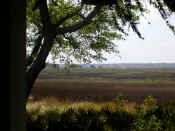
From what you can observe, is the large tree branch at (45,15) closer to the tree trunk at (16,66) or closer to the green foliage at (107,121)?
the green foliage at (107,121)

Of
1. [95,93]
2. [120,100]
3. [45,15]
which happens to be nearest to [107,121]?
[120,100]

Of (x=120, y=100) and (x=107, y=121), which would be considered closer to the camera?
(x=107, y=121)

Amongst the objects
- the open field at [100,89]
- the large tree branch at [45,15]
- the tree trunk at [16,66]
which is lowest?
the open field at [100,89]

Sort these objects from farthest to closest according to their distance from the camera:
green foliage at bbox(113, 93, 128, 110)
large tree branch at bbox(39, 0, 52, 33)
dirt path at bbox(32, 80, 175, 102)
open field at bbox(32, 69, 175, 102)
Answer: open field at bbox(32, 69, 175, 102), dirt path at bbox(32, 80, 175, 102), large tree branch at bbox(39, 0, 52, 33), green foliage at bbox(113, 93, 128, 110)

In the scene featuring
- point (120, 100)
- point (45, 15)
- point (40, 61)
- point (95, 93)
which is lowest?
point (95, 93)

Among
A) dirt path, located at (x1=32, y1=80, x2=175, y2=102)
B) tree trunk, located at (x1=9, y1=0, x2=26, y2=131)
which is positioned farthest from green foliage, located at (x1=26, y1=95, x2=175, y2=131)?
dirt path, located at (x1=32, y1=80, x2=175, y2=102)

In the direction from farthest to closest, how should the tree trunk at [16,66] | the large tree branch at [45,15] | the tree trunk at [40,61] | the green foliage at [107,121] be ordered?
the tree trunk at [40,61]
the large tree branch at [45,15]
the green foliage at [107,121]
the tree trunk at [16,66]

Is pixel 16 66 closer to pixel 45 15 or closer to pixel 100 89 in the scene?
pixel 45 15

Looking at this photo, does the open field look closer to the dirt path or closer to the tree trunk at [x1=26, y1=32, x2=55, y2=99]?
the dirt path

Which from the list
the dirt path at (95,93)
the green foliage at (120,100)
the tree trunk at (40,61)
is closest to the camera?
the green foliage at (120,100)

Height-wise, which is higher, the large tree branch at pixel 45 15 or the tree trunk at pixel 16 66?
the large tree branch at pixel 45 15

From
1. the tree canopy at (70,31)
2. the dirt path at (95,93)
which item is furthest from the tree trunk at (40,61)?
the dirt path at (95,93)

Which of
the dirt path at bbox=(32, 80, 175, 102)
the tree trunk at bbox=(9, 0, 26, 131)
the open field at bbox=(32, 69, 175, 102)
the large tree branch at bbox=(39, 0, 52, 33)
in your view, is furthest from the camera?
the open field at bbox=(32, 69, 175, 102)

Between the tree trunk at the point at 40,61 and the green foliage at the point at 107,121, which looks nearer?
the green foliage at the point at 107,121
